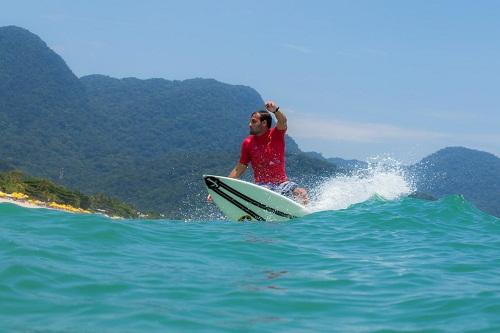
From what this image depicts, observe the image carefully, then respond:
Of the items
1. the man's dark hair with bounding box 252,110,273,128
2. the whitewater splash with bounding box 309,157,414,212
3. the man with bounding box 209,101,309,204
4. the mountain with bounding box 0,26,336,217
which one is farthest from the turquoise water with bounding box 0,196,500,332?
the mountain with bounding box 0,26,336,217

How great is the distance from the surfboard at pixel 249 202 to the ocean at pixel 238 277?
0.37 meters

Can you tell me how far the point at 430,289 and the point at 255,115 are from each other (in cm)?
537

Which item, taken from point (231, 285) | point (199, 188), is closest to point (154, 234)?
point (231, 285)

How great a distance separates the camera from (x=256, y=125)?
10.8 metres

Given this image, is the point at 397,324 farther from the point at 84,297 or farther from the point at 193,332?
the point at 84,297

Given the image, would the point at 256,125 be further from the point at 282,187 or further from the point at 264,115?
the point at 282,187

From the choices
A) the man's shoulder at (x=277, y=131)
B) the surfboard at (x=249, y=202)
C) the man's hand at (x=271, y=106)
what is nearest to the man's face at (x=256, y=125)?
the man's shoulder at (x=277, y=131)

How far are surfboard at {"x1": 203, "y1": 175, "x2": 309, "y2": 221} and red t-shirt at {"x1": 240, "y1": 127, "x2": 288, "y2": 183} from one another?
47 centimetres

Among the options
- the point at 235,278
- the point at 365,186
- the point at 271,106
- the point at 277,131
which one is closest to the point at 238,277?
the point at 235,278

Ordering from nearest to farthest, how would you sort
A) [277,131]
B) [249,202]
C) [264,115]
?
[277,131] → [264,115] → [249,202]

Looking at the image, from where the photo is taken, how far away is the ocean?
4.84m

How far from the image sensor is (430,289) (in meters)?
6.14

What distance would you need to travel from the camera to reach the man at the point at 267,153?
10797 mm

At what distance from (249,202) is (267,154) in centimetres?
90
